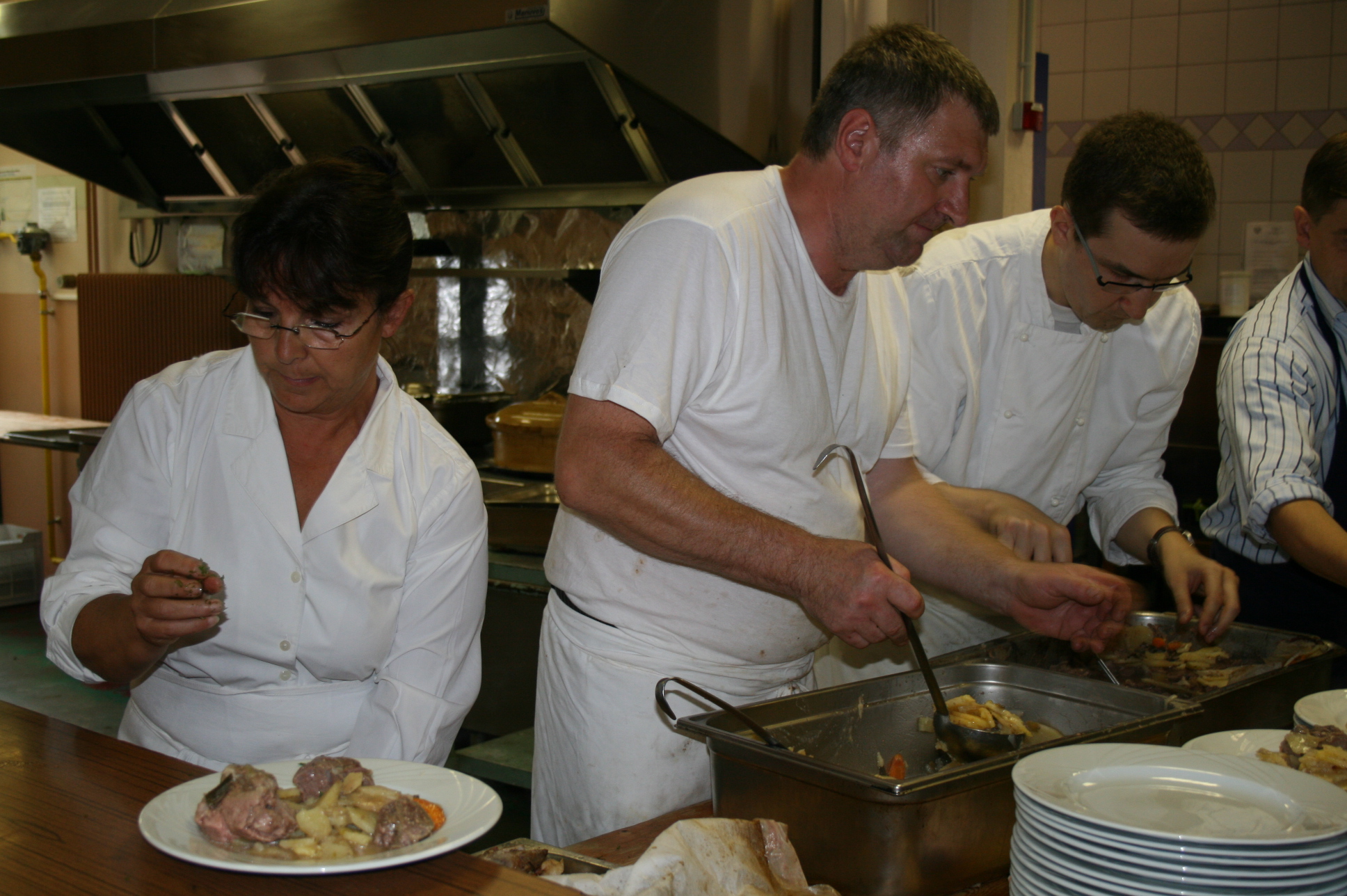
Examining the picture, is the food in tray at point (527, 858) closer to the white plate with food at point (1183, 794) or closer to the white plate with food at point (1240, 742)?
the white plate with food at point (1183, 794)

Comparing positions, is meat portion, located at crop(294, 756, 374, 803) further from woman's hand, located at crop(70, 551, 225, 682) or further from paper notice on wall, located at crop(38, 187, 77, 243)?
paper notice on wall, located at crop(38, 187, 77, 243)

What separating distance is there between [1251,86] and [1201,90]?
0.20m

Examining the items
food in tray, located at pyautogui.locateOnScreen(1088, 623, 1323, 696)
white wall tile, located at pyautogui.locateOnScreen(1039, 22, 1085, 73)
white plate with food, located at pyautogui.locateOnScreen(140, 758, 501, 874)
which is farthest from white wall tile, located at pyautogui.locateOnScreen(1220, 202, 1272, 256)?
white plate with food, located at pyautogui.locateOnScreen(140, 758, 501, 874)

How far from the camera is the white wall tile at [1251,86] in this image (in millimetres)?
4789

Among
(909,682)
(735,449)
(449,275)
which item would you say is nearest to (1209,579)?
(909,682)

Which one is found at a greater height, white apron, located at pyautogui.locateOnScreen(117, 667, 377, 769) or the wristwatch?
the wristwatch

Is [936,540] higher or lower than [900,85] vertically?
lower

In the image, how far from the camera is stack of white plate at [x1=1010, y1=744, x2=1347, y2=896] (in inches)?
32.5

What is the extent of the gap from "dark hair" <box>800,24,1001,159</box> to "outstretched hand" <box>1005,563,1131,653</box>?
64cm

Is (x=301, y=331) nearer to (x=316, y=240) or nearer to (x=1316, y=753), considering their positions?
(x=316, y=240)

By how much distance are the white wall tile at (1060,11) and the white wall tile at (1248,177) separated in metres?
0.96

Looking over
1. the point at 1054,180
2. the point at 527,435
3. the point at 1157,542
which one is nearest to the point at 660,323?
the point at 1157,542

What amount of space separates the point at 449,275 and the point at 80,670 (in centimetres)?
296

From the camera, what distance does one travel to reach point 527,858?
1036 mm
